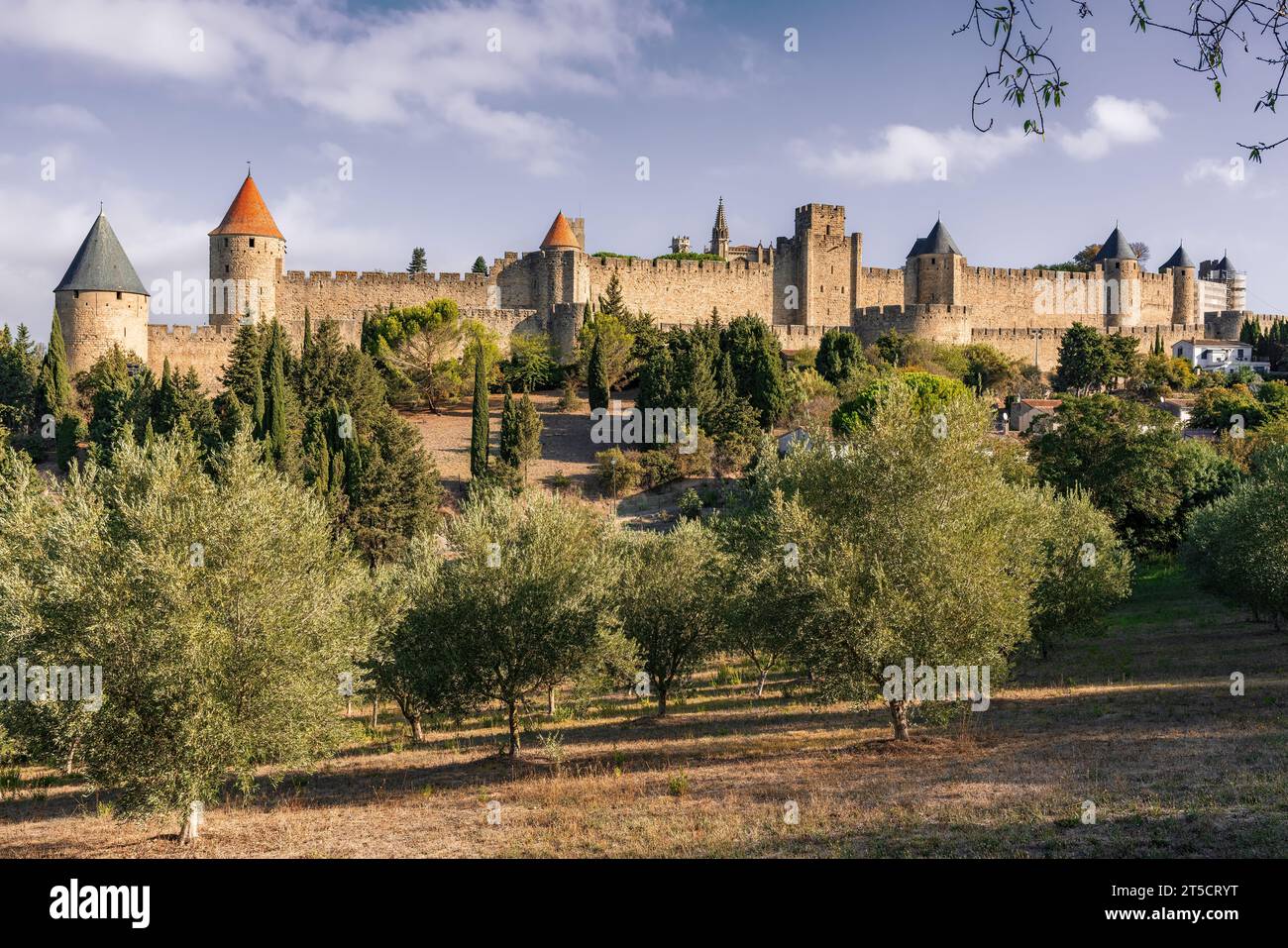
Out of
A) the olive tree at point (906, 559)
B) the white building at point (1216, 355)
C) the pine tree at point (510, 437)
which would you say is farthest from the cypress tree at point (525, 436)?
the white building at point (1216, 355)

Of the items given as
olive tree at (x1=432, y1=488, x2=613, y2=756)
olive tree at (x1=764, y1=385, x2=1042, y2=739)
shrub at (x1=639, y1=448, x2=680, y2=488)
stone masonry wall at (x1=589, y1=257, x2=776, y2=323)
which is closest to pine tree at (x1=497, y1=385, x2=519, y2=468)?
shrub at (x1=639, y1=448, x2=680, y2=488)

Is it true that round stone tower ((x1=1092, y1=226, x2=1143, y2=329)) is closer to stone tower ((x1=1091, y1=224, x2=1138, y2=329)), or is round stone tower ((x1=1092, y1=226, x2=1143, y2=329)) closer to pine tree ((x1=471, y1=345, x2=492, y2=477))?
stone tower ((x1=1091, y1=224, x2=1138, y2=329))

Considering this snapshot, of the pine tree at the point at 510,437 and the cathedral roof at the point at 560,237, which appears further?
the cathedral roof at the point at 560,237

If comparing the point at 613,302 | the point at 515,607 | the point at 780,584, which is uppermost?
the point at 613,302

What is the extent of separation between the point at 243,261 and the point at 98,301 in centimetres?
774

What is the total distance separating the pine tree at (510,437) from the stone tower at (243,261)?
17.8m

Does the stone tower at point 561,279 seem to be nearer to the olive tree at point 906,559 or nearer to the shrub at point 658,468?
the shrub at point 658,468

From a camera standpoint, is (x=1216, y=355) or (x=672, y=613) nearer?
(x=672, y=613)

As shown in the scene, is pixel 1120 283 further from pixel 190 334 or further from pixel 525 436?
pixel 190 334

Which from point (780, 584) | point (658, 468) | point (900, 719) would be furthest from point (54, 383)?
point (900, 719)

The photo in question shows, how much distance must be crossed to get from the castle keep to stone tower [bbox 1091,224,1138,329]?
0.28 ft

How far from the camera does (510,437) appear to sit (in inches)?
1651

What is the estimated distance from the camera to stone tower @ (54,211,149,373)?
4706 centimetres

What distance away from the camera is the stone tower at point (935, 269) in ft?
212
